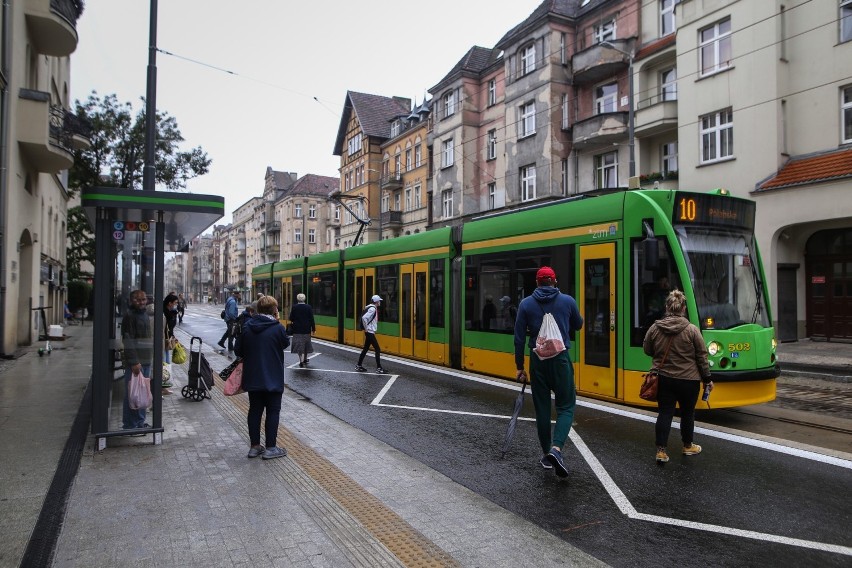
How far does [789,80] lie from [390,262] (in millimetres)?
14068

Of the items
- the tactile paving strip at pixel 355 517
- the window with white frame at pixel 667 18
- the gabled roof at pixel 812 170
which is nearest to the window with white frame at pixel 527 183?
the window with white frame at pixel 667 18

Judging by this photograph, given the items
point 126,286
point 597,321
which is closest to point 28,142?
point 126,286

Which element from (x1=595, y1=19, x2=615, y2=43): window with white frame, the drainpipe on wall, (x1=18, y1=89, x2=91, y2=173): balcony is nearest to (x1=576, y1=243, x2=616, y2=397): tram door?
the drainpipe on wall

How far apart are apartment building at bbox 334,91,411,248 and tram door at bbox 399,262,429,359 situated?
1271 inches

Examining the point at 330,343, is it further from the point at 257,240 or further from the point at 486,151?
the point at 257,240

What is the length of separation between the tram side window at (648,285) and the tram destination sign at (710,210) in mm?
521

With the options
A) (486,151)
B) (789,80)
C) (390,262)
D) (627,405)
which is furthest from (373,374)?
(486,151)

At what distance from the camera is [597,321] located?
8859mm

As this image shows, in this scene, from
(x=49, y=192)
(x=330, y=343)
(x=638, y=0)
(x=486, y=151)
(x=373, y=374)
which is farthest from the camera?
(x=486, y=151)

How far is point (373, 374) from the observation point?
41.0ft

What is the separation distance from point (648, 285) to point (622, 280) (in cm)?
43

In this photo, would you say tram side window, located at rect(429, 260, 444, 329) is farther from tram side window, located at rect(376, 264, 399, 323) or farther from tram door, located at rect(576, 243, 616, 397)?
tram door, located at rect(576, 243, 616, 397)

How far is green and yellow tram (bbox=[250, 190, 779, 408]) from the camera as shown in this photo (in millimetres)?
7590

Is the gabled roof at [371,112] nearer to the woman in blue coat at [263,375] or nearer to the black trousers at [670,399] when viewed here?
the woman in blue coat at [263,375]
